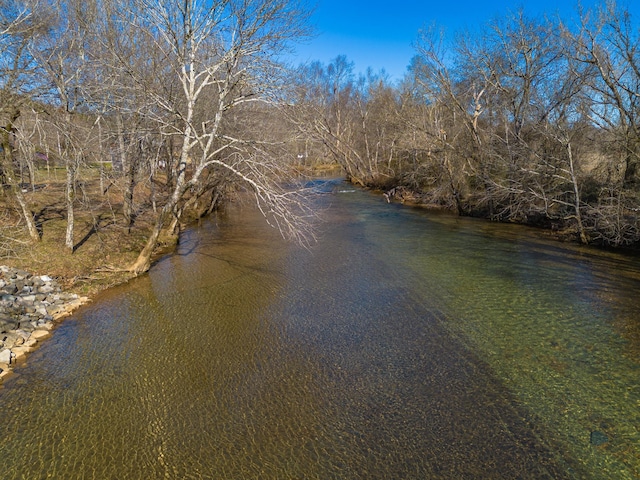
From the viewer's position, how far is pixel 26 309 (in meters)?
8.38

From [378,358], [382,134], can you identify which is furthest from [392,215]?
[382,134]

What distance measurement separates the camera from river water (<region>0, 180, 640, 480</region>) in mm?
4832

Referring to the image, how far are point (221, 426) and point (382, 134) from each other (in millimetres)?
36119

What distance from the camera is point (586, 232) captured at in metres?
15.1

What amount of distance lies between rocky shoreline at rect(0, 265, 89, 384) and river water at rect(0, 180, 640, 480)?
348 millimetres

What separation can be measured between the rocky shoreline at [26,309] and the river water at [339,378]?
1.14 feet

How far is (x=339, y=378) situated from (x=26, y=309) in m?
6.88

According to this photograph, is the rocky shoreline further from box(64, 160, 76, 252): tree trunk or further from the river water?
box(64, 160, 76, 252): tree trunk

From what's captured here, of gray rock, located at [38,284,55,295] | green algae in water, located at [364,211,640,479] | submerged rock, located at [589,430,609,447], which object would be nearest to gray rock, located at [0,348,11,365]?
gray rock, located at [38,284,55,295]

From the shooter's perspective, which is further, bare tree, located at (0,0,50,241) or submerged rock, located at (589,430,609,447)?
bare tree, located at (0,0,50,241)

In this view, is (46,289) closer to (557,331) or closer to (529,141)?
(557,331)

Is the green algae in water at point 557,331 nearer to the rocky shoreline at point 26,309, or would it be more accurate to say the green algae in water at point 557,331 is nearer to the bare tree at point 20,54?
the rocky shoreline at point 26,309

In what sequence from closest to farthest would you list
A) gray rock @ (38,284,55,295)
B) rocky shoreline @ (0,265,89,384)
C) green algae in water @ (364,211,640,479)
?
green algae in water @ (364,211,640,479), rocky shoreline @ (0,265,89,384), gray rock @ (38,284,55,295)

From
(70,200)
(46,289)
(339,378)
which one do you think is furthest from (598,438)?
(70,200)
